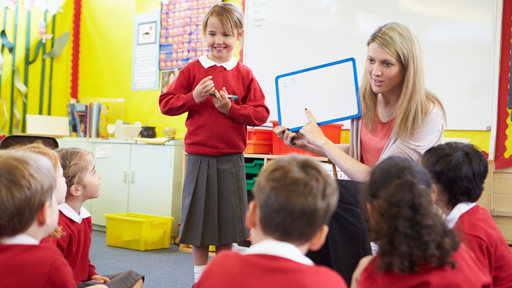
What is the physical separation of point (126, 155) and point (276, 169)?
2927 mm

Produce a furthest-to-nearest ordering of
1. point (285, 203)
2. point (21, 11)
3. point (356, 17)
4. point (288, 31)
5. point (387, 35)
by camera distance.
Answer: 1. point (21, 11)
2. point (288, 31)
3. point (356, 17)
4. point (387, 35)
5. point (285, 203)

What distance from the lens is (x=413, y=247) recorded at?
79 cm

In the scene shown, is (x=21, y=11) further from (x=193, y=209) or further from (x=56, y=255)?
(x=56, y=255)

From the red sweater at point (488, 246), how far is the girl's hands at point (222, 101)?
944 mm

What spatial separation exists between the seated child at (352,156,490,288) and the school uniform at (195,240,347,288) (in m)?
0.14

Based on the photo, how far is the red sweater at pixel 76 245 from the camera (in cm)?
131

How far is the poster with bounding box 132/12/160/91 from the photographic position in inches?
154

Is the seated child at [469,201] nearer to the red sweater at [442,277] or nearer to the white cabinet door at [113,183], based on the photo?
the red sweater at [442,277]

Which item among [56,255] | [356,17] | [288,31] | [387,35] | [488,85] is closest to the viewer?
[56,255]

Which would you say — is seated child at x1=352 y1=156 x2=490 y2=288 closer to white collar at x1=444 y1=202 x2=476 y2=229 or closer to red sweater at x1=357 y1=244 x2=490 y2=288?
red sweater at x1=357 y1=244 x2=490 y2=288

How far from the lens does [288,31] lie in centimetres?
329

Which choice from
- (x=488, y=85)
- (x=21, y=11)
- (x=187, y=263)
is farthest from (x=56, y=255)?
(x=21, y=11)

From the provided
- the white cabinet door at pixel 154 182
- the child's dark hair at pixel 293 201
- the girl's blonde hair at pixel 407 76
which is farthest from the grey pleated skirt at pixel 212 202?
the white cabinet door at pixel 154 182

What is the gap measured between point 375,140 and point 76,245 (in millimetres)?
1092
